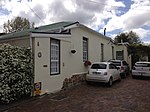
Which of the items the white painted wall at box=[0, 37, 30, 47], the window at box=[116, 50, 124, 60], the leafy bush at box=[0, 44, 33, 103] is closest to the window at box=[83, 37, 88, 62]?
the white painted wall at box=[0, 37, 30, 47]

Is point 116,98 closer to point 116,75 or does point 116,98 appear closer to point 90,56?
point 116,75

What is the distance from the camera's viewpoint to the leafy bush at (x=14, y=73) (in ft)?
23.8

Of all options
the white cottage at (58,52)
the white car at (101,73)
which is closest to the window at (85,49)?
the white cottage at (58,52)

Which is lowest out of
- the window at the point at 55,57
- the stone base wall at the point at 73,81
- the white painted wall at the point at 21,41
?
the stone base wall at the point at 73,81

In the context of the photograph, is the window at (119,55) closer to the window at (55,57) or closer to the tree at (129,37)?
the window at (55,57)

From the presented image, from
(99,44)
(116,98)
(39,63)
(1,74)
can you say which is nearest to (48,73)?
(39,63)

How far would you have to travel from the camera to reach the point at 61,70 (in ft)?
35.4

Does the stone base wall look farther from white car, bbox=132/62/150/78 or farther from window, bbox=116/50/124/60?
window, bbox=116/50/124/60

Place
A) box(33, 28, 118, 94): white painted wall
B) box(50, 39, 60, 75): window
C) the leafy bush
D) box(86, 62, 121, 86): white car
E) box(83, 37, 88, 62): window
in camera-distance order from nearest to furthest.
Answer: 1. the leafy bush
2. box(33, 28, 118, 94): white painted wall
3. box(50, 39, 60, 75): window
4. box(86, 62, 121, 86): white car
5. box(83, 37, 88, 62): window

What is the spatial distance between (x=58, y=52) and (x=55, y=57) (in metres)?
0.39

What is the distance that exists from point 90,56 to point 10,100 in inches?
339

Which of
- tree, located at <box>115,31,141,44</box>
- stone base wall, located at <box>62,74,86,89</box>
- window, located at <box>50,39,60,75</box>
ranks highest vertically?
tree, located at <box>115,31,141,44</box>

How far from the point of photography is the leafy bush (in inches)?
286

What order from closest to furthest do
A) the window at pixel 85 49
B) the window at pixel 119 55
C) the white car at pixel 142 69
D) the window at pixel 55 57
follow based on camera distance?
1. the window at pixel 55 57
2. the window at pixel 85 49
3. the white car at pixel 142 69
4. the window at pixel 119 55
